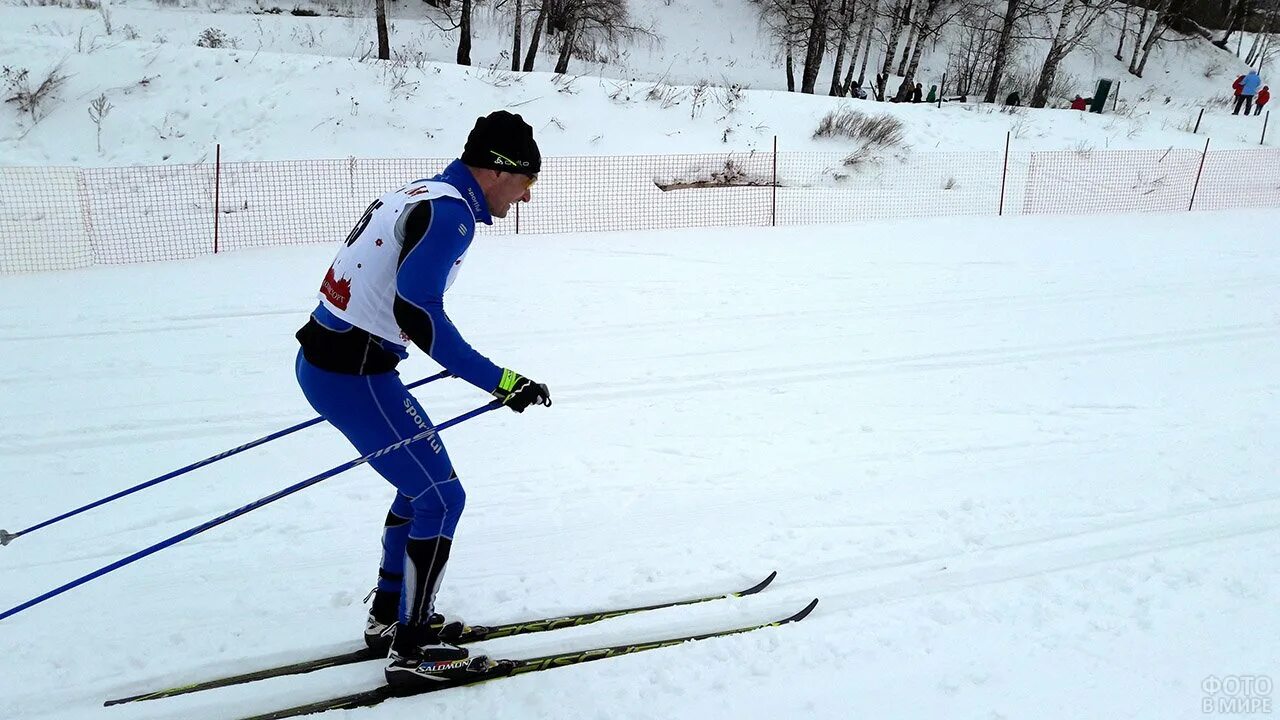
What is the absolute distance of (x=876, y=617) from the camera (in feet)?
11.9

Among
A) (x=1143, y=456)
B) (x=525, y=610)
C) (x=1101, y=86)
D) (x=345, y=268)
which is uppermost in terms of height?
(x=1101, y=86)

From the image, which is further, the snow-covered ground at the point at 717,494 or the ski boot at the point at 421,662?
the snow-covered ground at the point at 717,494

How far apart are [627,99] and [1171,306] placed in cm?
1225

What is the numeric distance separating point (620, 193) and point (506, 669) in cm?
1155

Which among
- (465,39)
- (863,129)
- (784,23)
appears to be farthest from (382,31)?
(784,23)

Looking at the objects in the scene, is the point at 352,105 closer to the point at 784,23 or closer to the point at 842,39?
the point at 842,39

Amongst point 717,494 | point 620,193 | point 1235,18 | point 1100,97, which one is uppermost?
point 1235,18

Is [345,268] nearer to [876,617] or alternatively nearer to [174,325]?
[876,617]

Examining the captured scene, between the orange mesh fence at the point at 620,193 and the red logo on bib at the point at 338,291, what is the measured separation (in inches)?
352

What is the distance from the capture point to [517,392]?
290cm

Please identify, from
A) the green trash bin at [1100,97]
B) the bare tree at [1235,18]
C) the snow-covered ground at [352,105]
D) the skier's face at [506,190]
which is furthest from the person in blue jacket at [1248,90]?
the skier's face at [506,190]

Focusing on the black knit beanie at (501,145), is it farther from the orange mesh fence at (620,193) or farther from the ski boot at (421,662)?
the orange mesh fence at (620,193)

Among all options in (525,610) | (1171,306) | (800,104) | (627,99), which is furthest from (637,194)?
(525,610)

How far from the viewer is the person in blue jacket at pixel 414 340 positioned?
2.71 metres
